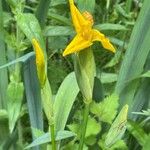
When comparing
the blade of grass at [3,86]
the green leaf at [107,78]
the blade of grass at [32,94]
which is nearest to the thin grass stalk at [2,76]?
the blade of grass at [3,86]

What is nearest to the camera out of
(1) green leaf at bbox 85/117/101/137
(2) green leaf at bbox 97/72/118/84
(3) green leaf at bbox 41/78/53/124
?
(3) green leaf at bbox 41/78/53/124

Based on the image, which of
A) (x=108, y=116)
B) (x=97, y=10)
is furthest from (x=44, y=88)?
(x=97, y=10)

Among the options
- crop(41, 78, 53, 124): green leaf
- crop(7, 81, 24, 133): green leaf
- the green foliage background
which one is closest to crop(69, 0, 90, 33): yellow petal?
crop(41, 78, 53, 124): green leaf

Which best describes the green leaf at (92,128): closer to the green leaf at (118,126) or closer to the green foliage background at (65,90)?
the green foliage background at (65,90)

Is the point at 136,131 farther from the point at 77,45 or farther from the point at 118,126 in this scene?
the point at 77,45

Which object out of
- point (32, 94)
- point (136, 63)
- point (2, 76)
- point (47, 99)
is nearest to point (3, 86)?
point (2, 76)

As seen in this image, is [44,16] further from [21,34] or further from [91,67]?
[91,67]

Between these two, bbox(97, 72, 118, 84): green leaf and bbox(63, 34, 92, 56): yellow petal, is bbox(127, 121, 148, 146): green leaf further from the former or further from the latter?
bbox(63, 34, 92, 56): yellow petal
